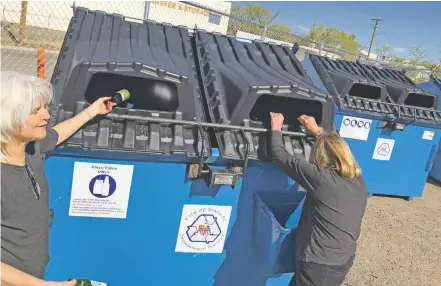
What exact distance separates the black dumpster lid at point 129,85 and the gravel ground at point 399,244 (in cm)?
236

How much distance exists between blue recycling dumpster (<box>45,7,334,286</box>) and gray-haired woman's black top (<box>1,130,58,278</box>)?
38 centimetres

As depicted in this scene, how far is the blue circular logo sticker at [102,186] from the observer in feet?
6.92

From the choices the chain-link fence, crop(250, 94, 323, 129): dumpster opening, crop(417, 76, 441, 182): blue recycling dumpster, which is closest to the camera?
crop(250, 94, 323, 129): dumpster opening

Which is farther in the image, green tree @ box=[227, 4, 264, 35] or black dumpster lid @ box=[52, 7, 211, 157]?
green tree @ box=[227, 4, 264, 35]

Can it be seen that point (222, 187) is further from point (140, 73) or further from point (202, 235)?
point (140, 73)

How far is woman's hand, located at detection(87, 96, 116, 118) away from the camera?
207 cm

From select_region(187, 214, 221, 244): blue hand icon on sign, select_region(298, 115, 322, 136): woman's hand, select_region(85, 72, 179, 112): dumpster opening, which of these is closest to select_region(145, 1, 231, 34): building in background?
select_region(85, 72, 179, 112): dumpster opening

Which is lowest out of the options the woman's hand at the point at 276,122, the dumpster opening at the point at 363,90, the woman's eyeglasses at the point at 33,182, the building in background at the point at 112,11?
the woman's eyeglasses at the point at 33,182

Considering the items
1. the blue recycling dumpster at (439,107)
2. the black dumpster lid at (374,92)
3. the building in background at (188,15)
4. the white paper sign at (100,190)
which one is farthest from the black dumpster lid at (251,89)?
the building in background at (188,15)

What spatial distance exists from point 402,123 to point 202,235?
11.5ft

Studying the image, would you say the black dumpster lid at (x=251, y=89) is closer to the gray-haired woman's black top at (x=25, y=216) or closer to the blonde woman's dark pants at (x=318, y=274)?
the blonde woman's dark pants at (x=318, y=274)

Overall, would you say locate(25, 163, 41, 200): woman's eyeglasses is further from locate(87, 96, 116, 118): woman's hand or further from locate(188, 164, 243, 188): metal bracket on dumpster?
locate(188, 164, 243, 188): metal bracket on dumpster

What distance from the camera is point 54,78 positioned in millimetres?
2332

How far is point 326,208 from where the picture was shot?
2125 mm
